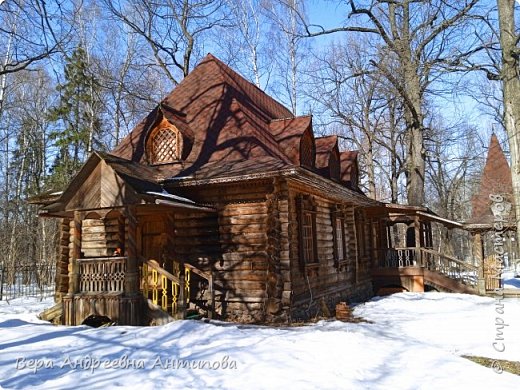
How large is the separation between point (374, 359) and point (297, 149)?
732 cm

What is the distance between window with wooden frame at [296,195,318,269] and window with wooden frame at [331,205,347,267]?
6.76ft

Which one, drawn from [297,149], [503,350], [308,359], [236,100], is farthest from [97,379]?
[236,100]

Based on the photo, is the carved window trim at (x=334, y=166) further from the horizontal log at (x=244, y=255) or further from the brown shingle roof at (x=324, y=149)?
the horizontal log at (x=244, y=255)

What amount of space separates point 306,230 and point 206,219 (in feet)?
10.2

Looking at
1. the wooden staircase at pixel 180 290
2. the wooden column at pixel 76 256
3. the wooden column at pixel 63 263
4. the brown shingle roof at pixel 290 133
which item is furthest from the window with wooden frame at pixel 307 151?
the wooden column at pixel 63 263

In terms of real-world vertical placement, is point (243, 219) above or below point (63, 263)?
above

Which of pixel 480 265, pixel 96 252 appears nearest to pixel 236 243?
pixel 96 252

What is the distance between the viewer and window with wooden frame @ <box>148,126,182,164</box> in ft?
43.1

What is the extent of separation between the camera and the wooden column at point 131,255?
32.4 ft

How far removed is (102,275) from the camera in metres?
10.2

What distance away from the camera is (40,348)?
295 inches

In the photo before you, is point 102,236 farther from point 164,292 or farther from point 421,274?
point 421,274

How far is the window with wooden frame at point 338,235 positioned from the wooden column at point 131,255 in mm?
7464

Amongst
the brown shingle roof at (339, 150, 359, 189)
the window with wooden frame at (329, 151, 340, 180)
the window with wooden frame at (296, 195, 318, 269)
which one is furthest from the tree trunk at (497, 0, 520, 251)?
the brown shingle roof at (339, 150, 359, 189)
